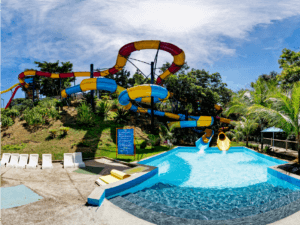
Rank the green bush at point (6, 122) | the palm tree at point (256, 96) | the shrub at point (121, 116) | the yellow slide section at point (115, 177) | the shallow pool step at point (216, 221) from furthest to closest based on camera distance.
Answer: the shrub at point (121, 116) < the palm tree at point (256, 96) < the green bush at point (6, 122) < the yellow slide section at point (115, 177) < the shallow pool step at point (216, 221)

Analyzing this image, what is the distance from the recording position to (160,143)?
14305mm

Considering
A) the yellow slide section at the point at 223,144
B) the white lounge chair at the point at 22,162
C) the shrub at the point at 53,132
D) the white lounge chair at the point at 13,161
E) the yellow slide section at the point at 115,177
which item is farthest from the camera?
the yellow slide section at the point at 223,144

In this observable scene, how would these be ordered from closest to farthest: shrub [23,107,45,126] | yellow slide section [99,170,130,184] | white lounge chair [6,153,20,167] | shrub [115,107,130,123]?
yellow slide section [99,170,130,184]
white lounge chair [6,153,20,167]
shrub [23,107,45,126]
shrub [115,107,130,123]

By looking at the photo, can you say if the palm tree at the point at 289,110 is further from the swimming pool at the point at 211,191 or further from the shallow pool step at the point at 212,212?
the shallow pool step at the point at 212,212

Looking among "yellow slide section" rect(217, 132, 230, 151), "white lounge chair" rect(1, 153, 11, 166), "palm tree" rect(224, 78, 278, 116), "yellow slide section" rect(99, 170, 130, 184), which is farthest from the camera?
"palm tree" rect(224, 78, 278, 116)

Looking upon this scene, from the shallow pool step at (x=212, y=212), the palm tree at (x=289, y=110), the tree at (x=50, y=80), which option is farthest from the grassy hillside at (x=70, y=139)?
the tree at (x=50, y=80)

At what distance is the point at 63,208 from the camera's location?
4.31m

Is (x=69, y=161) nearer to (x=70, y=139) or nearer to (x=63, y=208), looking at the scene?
(x=70, y=139)

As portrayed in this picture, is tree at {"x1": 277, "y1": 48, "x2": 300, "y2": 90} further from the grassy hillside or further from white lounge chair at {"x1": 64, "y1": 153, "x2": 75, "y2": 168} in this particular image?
white lounge chair at {"x1": 64, "y1": 153, "x2": 75, "y2": 168}

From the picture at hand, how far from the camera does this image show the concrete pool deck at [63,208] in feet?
12.4

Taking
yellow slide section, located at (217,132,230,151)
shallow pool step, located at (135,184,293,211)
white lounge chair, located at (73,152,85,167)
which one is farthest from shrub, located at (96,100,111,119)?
shallow pool step, located at (135,184,293,211)

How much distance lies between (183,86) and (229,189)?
16.1m

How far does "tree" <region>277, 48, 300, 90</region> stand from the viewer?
21781 millimetres

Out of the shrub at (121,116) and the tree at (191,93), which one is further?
the tree at (191,93)
